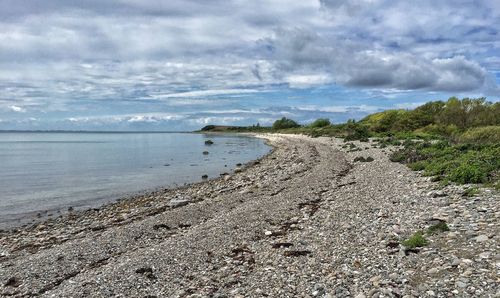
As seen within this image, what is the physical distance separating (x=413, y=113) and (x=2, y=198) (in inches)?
2965

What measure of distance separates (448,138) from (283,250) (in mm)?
43209

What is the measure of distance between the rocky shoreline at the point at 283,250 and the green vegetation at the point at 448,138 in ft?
4.96

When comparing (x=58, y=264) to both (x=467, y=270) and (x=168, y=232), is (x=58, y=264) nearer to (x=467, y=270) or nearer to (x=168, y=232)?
(x=168, y=232)

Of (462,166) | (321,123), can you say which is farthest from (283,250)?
(321,123)

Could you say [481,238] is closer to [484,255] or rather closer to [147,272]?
[484,255]

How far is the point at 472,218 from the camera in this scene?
39.4 ft

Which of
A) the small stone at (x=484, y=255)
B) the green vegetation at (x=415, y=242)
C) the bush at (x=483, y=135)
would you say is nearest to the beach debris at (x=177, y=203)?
the green vegetation at (x=415, y=242)

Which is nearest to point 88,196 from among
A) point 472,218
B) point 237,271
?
point 237,271

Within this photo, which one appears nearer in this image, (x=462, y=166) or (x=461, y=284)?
(x=461, y=284)

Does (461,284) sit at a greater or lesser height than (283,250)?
greater

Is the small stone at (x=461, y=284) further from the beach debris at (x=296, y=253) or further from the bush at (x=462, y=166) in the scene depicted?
the bush at (x=462, y=166)

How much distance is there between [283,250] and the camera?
1219 centimetres

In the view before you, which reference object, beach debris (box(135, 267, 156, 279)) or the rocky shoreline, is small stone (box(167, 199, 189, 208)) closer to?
the rocky shoreline

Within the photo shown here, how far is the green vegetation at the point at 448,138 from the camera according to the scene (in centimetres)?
1841
